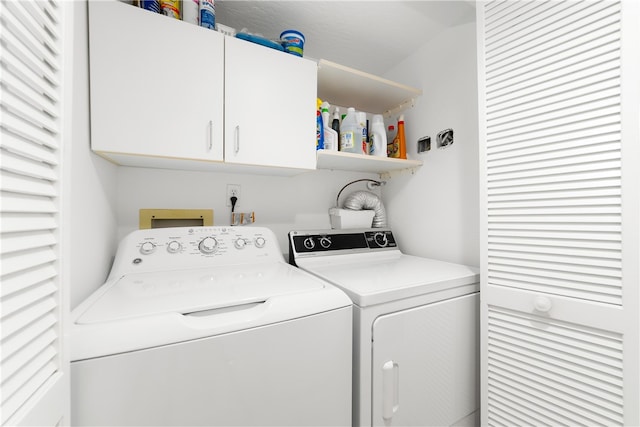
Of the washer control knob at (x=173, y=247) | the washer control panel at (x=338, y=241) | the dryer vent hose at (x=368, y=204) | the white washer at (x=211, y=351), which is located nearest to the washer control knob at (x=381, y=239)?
the washer control panel at (x=338, y=241)

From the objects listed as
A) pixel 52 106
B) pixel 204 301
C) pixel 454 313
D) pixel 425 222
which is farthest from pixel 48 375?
pixel 425 222

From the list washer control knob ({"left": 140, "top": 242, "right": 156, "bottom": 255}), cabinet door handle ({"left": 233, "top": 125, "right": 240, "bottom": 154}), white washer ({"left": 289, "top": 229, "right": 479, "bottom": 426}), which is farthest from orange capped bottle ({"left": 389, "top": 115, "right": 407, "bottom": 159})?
washer control knob ({"left": 140, "top": 242, "right": 156, "bottom": 255})

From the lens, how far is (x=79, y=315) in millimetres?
736

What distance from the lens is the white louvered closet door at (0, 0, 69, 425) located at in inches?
17.1

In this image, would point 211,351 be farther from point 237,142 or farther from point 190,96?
point 190,96

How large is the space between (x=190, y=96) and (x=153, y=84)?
5.6 inches

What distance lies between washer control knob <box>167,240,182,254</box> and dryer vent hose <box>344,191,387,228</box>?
1140mm

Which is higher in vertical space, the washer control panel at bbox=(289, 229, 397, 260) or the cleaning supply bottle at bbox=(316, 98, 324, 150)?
the cleaning supply bottle at bbox=(316, 98, 324, 150)

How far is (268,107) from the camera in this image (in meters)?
1.33

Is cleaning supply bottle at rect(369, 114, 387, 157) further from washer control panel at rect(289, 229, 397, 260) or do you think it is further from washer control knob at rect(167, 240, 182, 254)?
washer control knob at rect(167, 240, 182, 254)

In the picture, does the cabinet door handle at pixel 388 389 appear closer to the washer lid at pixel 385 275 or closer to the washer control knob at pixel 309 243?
the washer lid at pixel 385 275

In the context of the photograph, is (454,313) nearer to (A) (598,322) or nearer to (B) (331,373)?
(A) (598,322)

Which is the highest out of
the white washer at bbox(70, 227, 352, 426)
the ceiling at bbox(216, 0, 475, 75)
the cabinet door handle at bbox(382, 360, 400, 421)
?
the ceiling at bbox(216, 0, 475, 75)

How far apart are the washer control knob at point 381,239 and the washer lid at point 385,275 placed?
80 millimetres
